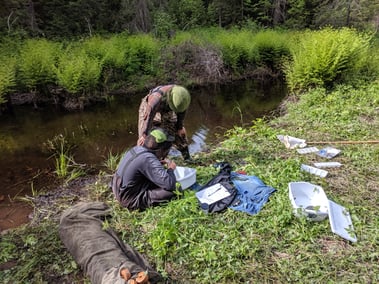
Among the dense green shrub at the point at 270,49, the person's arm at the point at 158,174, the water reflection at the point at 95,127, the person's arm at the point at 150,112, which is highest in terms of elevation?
the person's arm at the point at 150,112

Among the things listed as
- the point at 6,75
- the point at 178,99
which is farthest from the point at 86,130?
the point at 178,99

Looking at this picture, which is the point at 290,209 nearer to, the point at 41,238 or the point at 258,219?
the point at 258,219

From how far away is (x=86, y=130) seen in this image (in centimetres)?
608

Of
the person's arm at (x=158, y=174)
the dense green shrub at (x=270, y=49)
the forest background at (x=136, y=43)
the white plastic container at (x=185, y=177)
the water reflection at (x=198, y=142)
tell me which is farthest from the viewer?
the dense green shrub at (x=270, y=49)

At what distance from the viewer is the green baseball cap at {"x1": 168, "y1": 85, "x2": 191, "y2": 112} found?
3.29m

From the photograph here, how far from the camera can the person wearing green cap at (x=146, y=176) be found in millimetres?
2641

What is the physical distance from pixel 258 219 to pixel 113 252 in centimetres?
121

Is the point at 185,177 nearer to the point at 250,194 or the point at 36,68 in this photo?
the point at 250,194

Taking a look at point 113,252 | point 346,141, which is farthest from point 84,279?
point 346,141

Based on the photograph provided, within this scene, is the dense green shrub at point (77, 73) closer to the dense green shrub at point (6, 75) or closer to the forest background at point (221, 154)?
the forest background at point (221, 154)

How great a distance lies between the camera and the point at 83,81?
7211 mm

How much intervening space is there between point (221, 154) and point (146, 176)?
155cm

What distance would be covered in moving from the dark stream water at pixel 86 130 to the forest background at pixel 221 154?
313mm

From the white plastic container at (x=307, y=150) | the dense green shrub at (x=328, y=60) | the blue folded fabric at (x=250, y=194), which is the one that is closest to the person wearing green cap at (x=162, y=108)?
the blue folded fabric at (x=250, y=194)
